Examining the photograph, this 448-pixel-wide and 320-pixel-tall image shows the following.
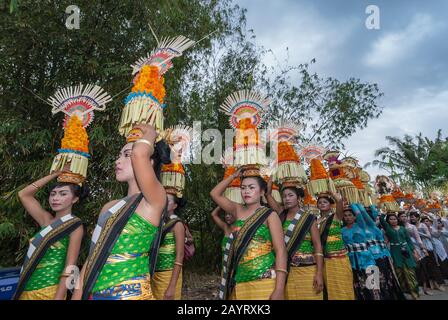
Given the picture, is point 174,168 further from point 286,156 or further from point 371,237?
point 371,237

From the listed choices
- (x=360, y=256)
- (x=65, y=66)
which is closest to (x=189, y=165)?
(x=65, y=66)

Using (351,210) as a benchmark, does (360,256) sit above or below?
below

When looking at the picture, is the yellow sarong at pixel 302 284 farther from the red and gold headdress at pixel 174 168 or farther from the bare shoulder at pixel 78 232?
the bare shoulder at pixel 78 232

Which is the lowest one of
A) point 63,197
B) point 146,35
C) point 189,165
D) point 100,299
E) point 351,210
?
point 100,299

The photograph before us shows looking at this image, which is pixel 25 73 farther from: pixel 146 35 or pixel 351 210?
pixel 351 210

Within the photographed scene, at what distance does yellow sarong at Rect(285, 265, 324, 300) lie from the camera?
4156 millimetres

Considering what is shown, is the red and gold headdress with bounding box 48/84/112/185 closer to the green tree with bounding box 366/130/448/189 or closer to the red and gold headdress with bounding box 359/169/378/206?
the red and gold headdress with bounding box 359/169/378/206

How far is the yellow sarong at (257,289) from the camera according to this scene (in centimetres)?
299

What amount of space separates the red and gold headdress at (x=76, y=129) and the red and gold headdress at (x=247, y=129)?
136 centimetres

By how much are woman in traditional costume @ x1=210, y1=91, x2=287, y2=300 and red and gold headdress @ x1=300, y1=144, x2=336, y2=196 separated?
5.62 ft

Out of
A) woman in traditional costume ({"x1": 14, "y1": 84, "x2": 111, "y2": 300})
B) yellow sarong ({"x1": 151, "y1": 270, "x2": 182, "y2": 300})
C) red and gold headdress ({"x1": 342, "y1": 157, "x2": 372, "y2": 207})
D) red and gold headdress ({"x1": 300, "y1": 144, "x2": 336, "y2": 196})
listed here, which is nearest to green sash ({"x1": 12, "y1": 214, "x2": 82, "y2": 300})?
woman in traditional costume ({"x1": 14, "y1": 84, "x2": 111, "y2": 300})

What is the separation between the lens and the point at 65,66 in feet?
19.7

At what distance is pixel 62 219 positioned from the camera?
3.10 metres
